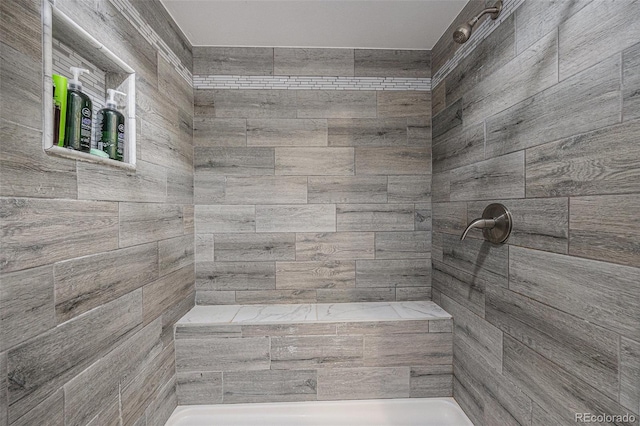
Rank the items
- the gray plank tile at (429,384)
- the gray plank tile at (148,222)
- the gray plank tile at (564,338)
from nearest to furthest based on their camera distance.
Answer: the gray plank tile at (564,338), the gray plank tile at (148,222), the gray plank tile at (429,384)

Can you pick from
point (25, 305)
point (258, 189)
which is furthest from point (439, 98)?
point (25, 305)

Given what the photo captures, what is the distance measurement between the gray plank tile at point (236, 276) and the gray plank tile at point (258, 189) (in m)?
0.40

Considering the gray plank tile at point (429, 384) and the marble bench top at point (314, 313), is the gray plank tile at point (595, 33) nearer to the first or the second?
the marble bench top at point (314, 313)

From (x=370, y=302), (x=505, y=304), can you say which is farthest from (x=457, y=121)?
(x=370, y=302)

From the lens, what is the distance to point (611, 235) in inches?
30.7

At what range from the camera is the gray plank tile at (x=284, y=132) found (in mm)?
1911

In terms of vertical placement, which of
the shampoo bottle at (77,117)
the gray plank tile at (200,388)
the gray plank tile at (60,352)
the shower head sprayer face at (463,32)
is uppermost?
the shower head sprayer face at (463,32)

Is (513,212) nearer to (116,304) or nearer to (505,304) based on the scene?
(505,304)

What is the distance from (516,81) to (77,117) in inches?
60.6

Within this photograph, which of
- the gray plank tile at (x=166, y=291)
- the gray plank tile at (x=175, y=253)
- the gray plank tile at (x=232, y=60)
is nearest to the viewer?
the gray plank tile at (x=166, y=291)

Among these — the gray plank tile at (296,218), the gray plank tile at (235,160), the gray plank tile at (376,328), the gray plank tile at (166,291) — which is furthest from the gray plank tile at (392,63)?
the gray plank tile at (166,291)

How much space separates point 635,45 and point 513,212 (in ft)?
1.96

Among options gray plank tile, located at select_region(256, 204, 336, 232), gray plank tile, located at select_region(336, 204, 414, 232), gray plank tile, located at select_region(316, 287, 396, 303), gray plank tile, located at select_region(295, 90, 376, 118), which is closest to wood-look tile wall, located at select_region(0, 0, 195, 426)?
gray plank tile, located at select_region(256, 204, 336, 232)

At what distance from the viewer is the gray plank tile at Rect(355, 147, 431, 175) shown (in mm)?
1938
